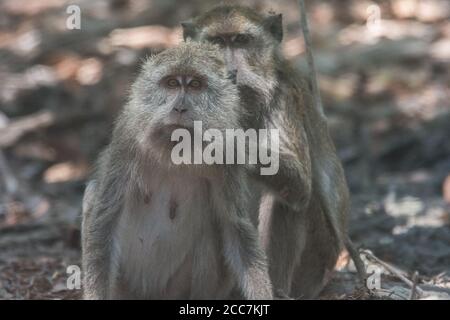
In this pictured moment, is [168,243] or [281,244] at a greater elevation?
[281,244]

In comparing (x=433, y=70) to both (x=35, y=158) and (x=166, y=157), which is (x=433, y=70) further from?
(x=166, y=157)

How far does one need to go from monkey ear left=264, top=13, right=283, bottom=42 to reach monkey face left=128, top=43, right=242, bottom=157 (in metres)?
1.47

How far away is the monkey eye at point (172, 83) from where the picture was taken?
600cm

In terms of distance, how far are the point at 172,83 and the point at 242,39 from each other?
163 cm

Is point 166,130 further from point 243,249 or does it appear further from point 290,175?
point 290,175

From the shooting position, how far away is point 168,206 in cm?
648

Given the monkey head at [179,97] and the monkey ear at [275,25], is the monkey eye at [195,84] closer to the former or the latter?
the monkey head at [179,97]

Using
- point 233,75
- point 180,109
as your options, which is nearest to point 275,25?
point 233,75

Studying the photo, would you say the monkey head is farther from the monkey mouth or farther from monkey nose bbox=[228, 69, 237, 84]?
monkey nose bbox=[228, 69, 237, 84]

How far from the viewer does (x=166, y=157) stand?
606 centimetres

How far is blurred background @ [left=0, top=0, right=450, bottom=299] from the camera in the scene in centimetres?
1121

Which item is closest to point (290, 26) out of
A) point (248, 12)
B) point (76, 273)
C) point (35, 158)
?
point (35, 158)

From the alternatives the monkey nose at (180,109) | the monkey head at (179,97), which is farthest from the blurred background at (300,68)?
the monkey nose at (180,109)

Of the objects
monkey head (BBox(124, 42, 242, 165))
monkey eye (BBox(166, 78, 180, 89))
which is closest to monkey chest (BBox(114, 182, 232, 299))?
monkey head (BBox(124, 42, 242, 165))
